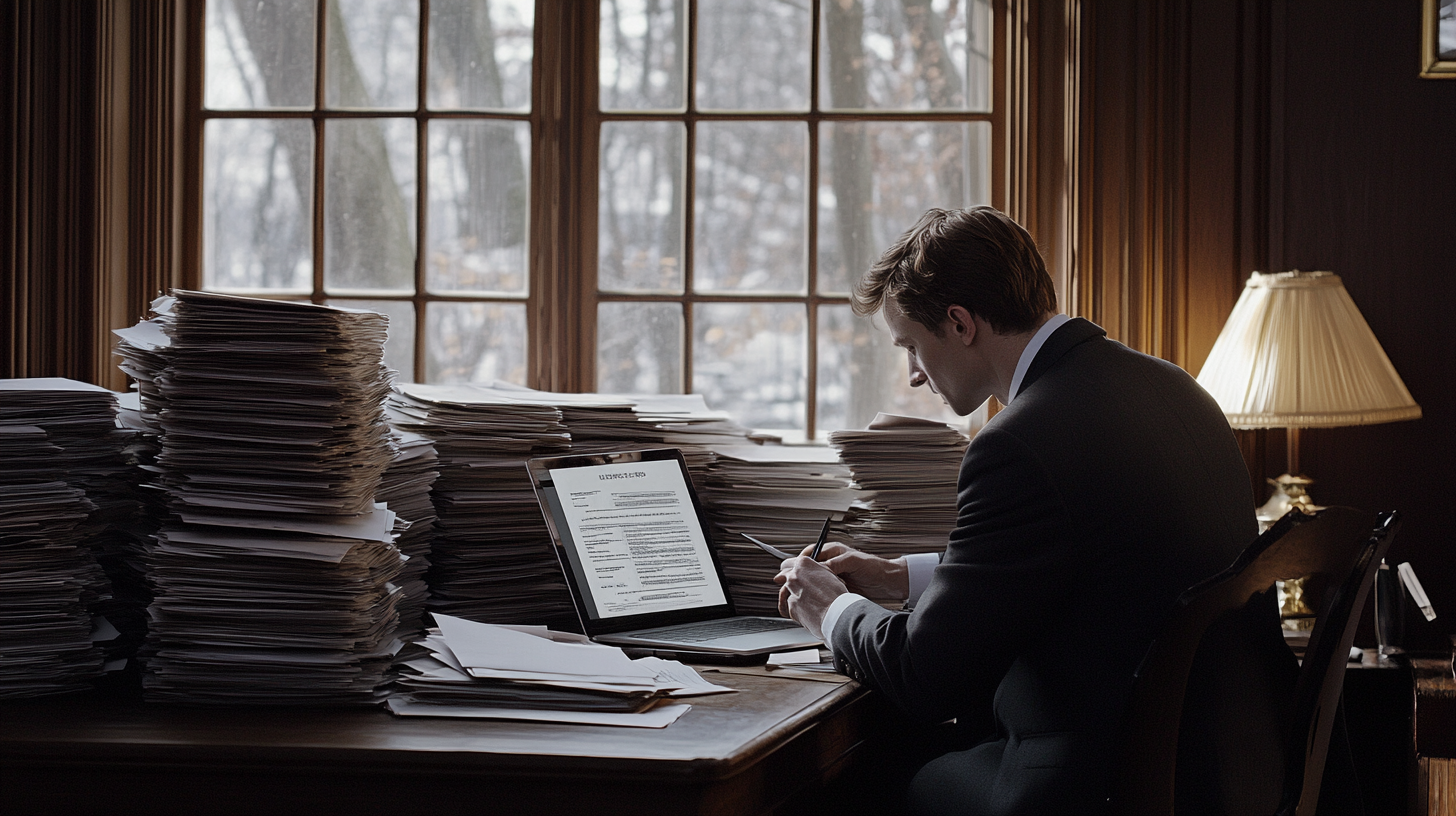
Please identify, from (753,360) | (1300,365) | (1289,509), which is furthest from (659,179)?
(1289,509)

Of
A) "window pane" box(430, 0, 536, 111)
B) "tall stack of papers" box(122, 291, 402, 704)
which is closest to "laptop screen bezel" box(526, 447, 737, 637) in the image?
"tall stack of papers" box(122, 291, 402, 704)

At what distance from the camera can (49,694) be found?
155 cm

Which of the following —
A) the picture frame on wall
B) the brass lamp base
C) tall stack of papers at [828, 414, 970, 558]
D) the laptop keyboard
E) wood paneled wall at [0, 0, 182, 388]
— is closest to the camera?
the laptop keyboard

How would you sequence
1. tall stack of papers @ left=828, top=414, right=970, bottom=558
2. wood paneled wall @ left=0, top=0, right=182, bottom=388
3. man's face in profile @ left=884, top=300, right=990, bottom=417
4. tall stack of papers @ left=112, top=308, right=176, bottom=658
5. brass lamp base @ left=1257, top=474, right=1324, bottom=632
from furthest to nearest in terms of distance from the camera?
1. wood paneled wall @ left=0, top=0, right=182, bottom=388
2. brass lamp base @ left=1257, top=474, right=1324, bottom=632
3. tall stack of papers @ left=828, top=414, right=970, bottom=558
4. man's face in profile @ left=884, top=300, right=990, bottom=417
5. tall stack of papers @ left=112, top=308, right=176, bottom=658

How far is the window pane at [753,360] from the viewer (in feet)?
9.05

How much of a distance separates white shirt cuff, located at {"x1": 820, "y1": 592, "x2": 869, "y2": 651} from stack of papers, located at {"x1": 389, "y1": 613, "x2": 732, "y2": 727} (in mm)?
185

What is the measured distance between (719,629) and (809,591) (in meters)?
0.24

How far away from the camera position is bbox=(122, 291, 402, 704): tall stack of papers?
59.5 inches

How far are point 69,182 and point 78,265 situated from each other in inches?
7.4

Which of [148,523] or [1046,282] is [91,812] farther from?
[1046,282]

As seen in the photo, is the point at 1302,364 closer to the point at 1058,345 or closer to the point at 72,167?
the point at 1058,345

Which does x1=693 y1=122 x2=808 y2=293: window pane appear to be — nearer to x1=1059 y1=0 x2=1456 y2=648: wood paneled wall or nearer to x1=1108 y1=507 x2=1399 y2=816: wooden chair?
x1=1059 y1=0 x2=1456 y2=648: wood paneled wall

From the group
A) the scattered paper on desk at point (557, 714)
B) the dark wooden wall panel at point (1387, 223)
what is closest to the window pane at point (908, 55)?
the dark wooden wall panel at point (1387, 223)

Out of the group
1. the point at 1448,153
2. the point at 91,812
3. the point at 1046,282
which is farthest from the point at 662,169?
the point at 91,812
